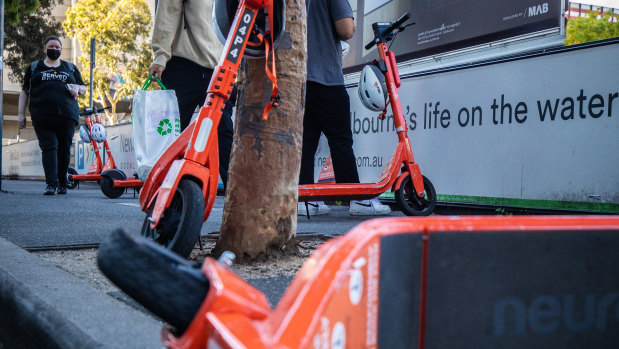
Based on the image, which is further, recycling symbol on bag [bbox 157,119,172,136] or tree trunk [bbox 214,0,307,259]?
recycling symbol on bag [bbox 157,119,172,136]

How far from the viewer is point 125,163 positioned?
46.6ft

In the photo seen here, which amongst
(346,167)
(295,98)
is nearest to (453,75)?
(346,167)

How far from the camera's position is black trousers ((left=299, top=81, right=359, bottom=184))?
4.96m

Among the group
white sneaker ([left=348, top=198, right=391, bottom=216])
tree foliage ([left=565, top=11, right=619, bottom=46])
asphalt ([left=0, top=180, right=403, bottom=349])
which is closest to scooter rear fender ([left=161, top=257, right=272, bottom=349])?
asphalt ([left=0, top=180, right=403, bottom=349])

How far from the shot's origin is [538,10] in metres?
12.3

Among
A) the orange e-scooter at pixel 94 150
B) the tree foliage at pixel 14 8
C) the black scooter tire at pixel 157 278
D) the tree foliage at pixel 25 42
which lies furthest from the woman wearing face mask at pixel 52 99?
the tree foliage at pixel 25 42

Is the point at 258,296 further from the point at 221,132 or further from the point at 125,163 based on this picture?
the point at 125,163

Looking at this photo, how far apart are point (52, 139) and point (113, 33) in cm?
2604

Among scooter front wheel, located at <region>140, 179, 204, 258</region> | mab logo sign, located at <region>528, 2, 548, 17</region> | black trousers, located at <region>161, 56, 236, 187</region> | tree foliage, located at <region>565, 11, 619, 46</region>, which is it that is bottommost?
scooter front wheel, located at <region>140, 179, 204, 258</region>

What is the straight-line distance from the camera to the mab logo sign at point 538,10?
12.1 metres

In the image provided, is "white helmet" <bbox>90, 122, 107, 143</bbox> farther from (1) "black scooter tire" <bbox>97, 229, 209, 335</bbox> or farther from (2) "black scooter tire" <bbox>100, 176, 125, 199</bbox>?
(1) "black scooter tire" <bbox>97, 229, 209, 335</bbox>

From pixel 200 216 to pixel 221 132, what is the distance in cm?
175

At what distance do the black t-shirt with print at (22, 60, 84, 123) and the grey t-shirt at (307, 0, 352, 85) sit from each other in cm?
463

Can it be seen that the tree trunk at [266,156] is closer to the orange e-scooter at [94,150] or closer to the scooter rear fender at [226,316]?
the scooter rear fender at [226,316]
